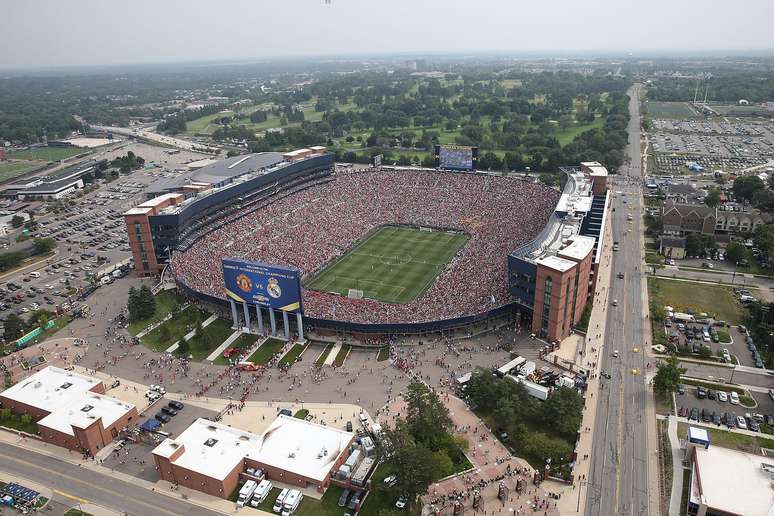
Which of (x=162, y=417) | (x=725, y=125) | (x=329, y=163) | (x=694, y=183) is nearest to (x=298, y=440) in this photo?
(x=162, y=417)

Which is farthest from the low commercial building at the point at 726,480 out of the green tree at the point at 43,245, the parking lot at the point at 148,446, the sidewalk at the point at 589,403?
the green tree at the point at 43,245

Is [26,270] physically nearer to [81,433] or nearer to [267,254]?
[267,254]

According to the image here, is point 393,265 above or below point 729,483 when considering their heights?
below

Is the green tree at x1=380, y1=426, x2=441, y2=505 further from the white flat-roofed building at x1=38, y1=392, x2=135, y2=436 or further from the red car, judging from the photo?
Result: the red car

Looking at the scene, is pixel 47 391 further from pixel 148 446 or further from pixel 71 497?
pixel 71 497

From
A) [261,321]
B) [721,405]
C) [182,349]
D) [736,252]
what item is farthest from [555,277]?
[182,349]

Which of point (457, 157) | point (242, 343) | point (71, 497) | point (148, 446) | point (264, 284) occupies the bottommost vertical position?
point (148, 446)
